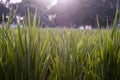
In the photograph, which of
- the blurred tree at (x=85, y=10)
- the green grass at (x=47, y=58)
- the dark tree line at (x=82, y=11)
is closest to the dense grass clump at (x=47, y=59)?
the green grass at (x=47, y=58)

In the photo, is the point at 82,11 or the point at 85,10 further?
the point at 82,11

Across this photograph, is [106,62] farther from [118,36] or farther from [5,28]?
[5,28]

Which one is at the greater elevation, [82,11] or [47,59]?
[82,11]

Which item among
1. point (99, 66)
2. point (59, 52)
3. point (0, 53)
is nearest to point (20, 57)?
point (0, 53)

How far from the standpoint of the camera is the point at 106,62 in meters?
1.36

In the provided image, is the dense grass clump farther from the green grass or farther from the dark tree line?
the dark tree line

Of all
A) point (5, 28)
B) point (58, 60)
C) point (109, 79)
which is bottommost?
point (109, 79)

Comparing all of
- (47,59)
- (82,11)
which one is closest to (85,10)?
(82,11)

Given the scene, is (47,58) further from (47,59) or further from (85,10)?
(85,10)

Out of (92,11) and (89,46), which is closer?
(89,46)

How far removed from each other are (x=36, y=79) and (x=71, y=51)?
26cm

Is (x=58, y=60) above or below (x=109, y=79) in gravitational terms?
above

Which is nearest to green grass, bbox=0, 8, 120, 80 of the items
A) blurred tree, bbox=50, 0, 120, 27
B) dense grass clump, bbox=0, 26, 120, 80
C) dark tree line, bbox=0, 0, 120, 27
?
dense grass clump, bbox=0, 26, 120, 80

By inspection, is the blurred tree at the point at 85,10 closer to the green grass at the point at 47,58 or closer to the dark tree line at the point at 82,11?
the dark tree line at the point at 82,11
